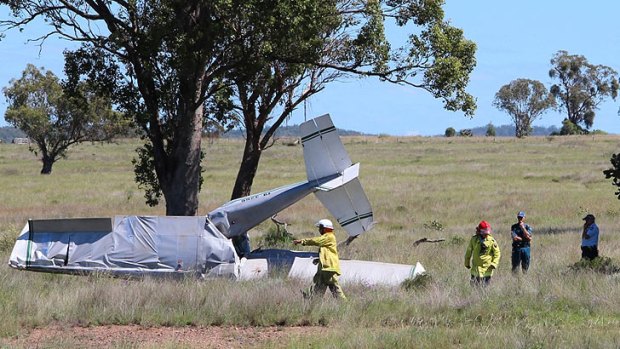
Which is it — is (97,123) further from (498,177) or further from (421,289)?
(421,289)

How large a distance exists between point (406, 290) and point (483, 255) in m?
1.40

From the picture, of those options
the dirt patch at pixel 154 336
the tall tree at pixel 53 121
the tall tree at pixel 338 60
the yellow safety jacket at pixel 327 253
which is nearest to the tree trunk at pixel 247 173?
the tall tree at pixel 338 60

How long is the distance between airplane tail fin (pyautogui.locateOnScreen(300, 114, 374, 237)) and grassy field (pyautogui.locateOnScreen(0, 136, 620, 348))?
1.89 meters

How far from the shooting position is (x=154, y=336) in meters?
11.7

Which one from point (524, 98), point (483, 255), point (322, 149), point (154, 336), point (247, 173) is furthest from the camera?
point (524, 98)

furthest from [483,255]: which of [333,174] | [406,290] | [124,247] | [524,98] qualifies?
[524,98]

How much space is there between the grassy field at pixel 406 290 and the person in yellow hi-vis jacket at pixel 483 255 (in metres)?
0.31

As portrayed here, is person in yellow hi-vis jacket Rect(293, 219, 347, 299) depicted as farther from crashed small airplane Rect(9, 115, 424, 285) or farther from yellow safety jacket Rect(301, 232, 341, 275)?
crashed small airplane Rect(9, 115, 424, 285)

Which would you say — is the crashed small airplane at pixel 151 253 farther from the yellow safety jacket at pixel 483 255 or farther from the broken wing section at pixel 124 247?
the yellow safety jacket at pixel 483 255

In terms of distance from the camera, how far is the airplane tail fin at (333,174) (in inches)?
723

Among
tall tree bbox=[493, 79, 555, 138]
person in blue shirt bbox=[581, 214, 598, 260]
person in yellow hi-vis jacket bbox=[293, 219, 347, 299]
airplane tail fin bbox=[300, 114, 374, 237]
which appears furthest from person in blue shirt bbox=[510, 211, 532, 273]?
tall tree bbox=[493, 79, 555, 138]

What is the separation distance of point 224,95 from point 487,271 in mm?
12241

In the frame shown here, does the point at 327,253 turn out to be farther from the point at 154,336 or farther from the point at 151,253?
the point at 151,253

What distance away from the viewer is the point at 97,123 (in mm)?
69000
